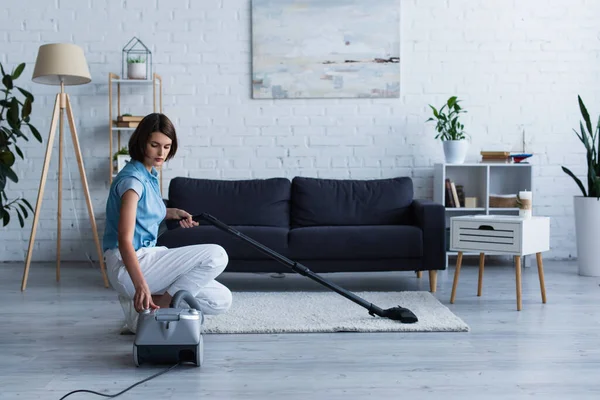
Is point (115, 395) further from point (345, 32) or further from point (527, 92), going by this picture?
point (527, 92)

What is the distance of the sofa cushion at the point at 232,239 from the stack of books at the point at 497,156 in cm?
182

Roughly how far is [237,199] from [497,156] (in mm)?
2008

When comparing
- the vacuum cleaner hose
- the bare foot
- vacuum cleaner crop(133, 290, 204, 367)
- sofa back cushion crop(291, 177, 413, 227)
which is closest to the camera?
vacuum cleaner crop(133, 290, 204, 367)

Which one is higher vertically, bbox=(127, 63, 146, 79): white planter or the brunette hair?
bbox=(127, 63, 146, 79): white planter

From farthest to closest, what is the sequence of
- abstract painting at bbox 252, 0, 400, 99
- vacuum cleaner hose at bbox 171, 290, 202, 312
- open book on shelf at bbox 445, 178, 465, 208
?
abstract painting at bbox 252, 0, 400, 99 < open book on shelf at bbox 445, 178, 465, 208 < vacuum cleaner hose at bbox 171, 290, 202, 312

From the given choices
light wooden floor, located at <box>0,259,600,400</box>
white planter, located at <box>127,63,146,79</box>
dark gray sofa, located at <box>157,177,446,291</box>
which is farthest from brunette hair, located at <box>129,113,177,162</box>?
white planter, located at <box>127,63,146,79</box>

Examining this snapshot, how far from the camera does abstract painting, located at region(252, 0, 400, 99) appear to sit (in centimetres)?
531

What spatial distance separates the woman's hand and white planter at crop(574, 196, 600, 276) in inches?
121

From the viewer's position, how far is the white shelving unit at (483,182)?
16.9 feet

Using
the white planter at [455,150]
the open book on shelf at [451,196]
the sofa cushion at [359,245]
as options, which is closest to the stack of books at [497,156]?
the white planter at [455,150]

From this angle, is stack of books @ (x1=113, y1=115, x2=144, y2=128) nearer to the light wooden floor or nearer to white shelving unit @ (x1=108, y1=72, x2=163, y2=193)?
white shelving unit @ (x1=108, y1=72, x2=163, y2=193)

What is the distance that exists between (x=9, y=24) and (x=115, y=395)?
13.4 feet

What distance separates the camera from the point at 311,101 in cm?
539

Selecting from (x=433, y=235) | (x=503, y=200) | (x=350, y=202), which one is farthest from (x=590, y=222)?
(x=350, y=202)
